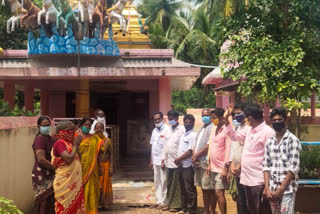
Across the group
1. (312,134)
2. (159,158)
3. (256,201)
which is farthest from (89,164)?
(312,134)

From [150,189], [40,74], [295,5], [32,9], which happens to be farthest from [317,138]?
[32,9]

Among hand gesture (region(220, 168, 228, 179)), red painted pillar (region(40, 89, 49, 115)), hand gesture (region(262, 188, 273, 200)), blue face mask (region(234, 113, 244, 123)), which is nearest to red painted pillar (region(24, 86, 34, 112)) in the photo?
red painted pillar (region(40, 89, 49, 115))

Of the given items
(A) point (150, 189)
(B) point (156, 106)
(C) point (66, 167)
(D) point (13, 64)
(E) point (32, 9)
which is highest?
(E) point (32, 9)

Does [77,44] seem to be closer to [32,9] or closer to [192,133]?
[32,9]

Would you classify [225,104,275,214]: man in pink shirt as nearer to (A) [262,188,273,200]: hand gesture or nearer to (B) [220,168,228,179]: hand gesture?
(A) [262,188,273,200]: hand gesture

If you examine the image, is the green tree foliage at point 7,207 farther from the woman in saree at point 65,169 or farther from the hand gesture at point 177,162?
the hand gesture at point 177,162

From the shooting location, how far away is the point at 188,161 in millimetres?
7145

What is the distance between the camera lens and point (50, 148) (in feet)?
18.1

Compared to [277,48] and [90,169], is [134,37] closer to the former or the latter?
[277,48]

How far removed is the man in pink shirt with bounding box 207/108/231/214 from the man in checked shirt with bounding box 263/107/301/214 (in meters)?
1.43

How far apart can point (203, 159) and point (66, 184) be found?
2218mm

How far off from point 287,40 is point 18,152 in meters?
4.29

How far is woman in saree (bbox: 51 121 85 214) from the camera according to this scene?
5.19m

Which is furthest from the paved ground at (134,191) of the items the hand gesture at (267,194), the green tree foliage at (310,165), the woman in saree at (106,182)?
the hand gesture at (267,194)
